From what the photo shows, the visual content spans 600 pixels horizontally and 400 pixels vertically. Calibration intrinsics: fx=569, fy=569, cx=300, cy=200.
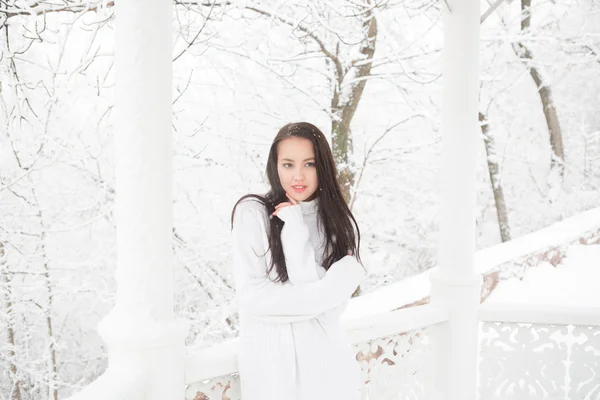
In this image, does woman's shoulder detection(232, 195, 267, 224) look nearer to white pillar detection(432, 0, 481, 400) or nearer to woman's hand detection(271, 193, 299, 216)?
woman's hand detection(271, 193, 299, 216)

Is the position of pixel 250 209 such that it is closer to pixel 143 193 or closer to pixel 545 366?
pixel 143 193

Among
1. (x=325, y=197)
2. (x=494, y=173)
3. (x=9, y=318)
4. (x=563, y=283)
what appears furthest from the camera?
(x=494, y=173)

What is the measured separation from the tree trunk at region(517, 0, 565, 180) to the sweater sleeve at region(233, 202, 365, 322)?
869 cm

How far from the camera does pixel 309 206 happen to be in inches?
83.3

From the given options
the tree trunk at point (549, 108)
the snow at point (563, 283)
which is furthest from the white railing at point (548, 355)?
the tree trunk at point (549, 108)

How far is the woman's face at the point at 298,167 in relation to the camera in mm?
2033

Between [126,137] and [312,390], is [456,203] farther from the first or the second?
[126,137]

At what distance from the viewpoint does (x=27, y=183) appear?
20.4 feet

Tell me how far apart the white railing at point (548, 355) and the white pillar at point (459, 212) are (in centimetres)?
19

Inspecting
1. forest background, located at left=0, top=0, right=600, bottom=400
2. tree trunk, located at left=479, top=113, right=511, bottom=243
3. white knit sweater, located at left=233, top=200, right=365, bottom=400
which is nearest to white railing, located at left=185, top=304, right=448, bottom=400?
white knit sweater, located at left=233, top=200, right=365, bottom=400

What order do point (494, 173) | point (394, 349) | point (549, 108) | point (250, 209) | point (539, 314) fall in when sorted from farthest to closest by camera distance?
point (549, 108)
point (494, 173)
point (539, 314)
point (394, 349)
point (250, 209)

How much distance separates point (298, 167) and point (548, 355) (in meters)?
1.94

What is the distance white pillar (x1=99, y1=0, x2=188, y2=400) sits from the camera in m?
1.67

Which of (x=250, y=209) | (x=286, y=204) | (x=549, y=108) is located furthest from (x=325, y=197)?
(x=549, y=108)
